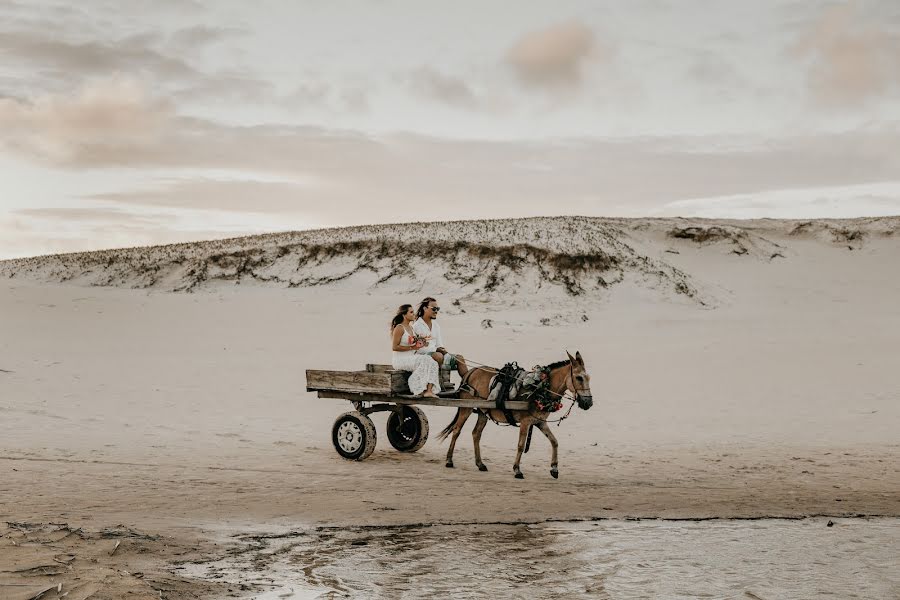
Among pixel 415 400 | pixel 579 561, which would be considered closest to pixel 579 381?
pixel 415 400

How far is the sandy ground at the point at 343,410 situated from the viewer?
32.4ft

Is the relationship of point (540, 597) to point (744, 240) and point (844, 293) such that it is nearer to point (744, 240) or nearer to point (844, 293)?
→ point (844, 293)

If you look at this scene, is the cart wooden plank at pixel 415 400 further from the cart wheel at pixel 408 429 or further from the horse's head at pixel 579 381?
the cart wheel at pixel 408 429

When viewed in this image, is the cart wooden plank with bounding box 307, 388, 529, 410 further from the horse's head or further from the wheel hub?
the horse's head

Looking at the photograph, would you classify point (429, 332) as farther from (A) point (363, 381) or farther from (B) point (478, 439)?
(B) point (478, 439)

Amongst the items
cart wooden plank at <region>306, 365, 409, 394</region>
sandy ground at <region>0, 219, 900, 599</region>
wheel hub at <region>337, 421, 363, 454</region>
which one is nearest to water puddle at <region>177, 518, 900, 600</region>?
sandy ground at <region>0, 219, 900, 599</region>

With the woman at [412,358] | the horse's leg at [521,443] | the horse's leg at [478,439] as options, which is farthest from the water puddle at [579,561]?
the woman at [412,358]

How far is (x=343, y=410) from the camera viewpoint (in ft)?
60.1

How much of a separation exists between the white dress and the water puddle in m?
3.80

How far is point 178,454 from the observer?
44.3 feet

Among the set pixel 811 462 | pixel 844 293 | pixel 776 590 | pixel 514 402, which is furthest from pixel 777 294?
pixel 776 590

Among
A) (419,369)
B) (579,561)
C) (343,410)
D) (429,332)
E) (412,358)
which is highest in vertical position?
(429,332)

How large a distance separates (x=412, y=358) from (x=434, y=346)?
46 cm

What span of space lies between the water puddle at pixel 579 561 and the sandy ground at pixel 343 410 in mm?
531
